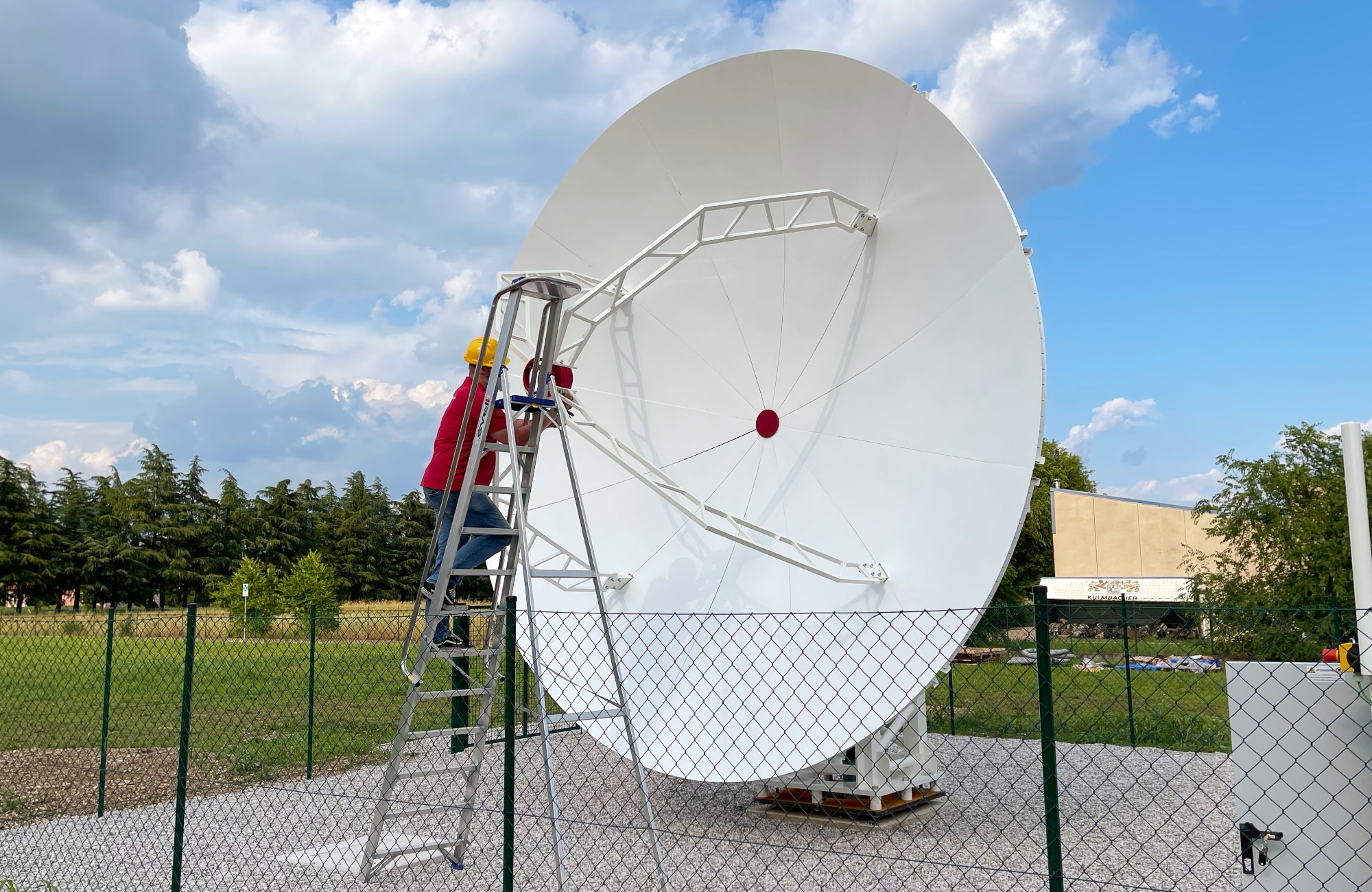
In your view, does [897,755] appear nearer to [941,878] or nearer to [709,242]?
[941,878]

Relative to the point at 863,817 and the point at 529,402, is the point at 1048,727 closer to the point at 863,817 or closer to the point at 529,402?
the point at 529,402

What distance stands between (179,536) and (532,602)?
203ft

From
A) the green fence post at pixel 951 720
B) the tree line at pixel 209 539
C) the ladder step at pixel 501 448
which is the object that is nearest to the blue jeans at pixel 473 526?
the ladder step at pixel 501 448

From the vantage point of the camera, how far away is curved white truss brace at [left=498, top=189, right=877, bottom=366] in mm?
6602

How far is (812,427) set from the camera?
728 cm

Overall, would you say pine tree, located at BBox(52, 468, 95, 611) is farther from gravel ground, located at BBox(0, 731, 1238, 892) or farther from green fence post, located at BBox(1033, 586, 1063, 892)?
green fence post, located at BBox(1033, 586, 1063, 892)

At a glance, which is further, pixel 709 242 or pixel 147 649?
pixel 147 649

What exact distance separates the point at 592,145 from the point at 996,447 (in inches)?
165

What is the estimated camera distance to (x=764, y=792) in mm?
8352

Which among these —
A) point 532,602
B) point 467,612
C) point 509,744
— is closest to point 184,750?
point 467,612

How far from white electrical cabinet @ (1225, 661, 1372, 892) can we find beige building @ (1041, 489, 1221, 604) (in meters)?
31.5

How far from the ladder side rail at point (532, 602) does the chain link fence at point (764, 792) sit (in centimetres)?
6

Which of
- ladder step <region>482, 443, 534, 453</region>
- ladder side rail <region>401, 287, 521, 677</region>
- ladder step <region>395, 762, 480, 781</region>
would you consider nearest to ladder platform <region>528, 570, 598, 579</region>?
ladder side rail <region>401, 287, 521, 677</region>

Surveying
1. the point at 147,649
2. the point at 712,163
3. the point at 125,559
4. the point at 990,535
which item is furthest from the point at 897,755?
the point at 125,559
